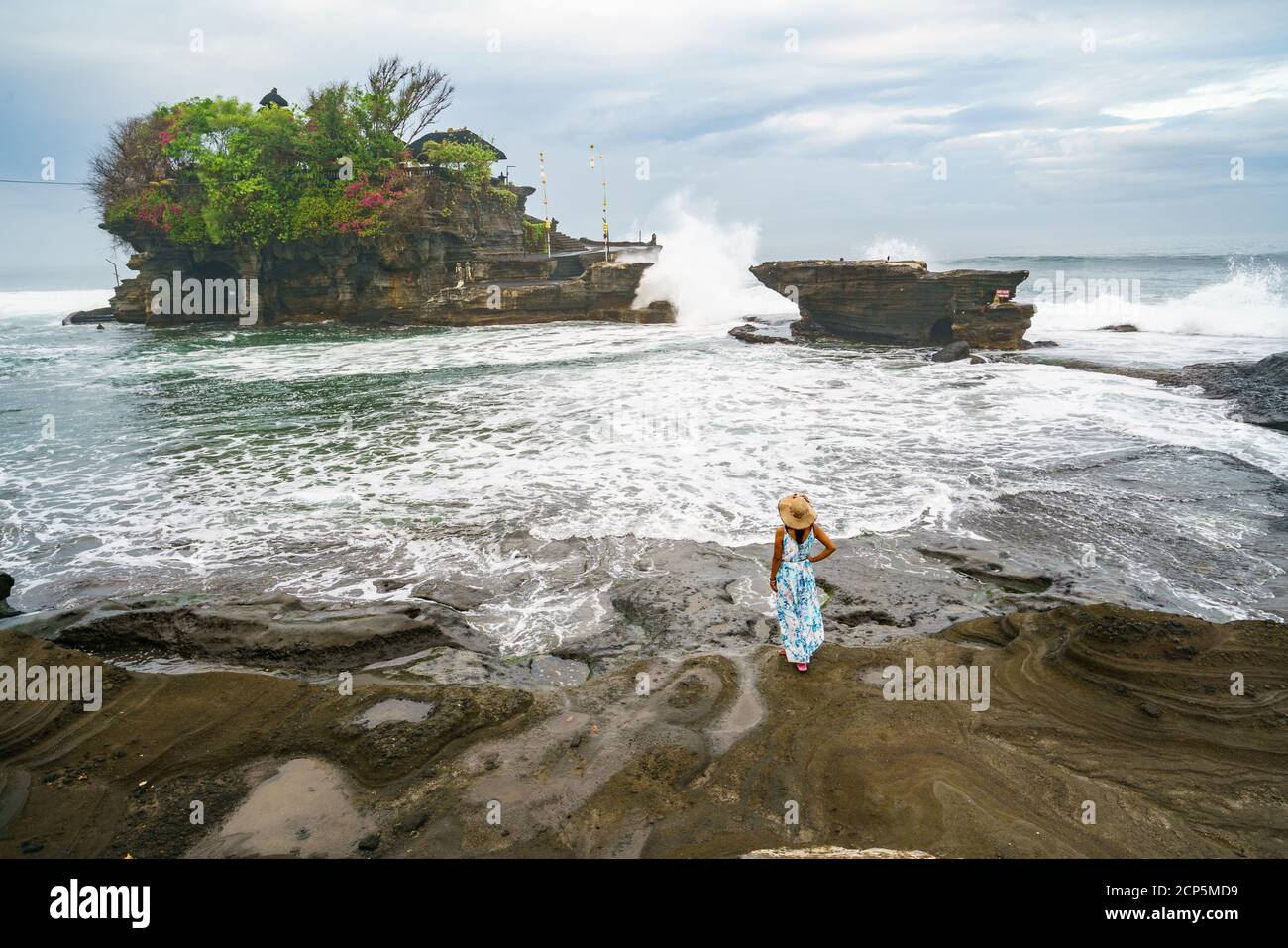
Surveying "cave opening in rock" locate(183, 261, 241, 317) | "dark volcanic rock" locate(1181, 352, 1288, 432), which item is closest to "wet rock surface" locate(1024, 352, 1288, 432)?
"dark volcanic rock" locate(1181, 352, 1288, 432)

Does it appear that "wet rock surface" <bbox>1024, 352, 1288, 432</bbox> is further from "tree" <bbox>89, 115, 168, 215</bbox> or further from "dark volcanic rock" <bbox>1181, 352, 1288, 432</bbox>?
"tree" <bbox>89, 115, 168, 215</bbox>

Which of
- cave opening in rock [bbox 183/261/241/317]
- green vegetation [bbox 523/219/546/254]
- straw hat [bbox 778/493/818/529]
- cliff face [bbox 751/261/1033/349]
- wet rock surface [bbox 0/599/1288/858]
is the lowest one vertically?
wet rock surface [bbox 0/599/1288/858]

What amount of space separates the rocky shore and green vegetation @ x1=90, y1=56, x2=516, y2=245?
3141 cm

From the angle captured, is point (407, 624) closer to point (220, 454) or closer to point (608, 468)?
point (608, 468)

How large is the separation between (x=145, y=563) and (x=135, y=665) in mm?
2578

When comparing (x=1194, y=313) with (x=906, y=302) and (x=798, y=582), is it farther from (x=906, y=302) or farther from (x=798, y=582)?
(x=798, y=582)

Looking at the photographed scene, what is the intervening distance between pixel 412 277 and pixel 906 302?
22854 mm

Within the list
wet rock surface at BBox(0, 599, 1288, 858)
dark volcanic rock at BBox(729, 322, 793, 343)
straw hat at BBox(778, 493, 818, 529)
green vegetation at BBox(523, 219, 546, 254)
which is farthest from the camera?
green vegetation at BBox(523, 219, 546, 254)

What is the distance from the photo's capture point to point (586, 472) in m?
10.7

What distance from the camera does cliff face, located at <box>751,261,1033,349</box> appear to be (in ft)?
78.2

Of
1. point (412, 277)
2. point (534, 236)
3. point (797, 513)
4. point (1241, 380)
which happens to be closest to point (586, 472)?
point (797, 513)

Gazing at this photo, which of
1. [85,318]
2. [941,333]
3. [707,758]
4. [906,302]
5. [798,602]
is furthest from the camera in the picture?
[85,318]

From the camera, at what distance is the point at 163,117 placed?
119 ft
